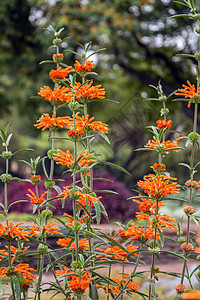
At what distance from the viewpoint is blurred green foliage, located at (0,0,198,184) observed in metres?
5.55

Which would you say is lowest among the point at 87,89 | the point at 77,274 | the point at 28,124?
the point at 77,274

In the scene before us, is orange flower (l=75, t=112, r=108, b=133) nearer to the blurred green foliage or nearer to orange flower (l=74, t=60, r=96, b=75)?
orange flower (l=74, t=60, r=96, b=75)

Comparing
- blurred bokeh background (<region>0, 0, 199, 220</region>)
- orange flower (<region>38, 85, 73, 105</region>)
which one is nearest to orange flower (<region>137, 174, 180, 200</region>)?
orange flower (<region>38, 85, 73, 105</region>)

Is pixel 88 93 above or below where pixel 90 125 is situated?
above

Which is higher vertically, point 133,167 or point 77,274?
point 133,167

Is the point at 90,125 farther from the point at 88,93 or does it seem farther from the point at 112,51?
the point at 112,51

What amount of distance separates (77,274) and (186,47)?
759cm

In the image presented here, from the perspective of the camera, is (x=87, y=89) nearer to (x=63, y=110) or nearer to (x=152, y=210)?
(x=152, y=210)

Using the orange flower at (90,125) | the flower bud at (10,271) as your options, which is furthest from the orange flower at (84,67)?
the flower bud at (10,271)

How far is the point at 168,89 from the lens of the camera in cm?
778

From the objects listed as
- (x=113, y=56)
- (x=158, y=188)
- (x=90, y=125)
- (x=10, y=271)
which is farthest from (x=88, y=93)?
(x=113, y=56)

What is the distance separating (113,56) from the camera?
7285mm

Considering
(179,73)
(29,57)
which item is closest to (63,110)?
(29,57)

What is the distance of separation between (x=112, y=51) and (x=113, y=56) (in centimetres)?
61
